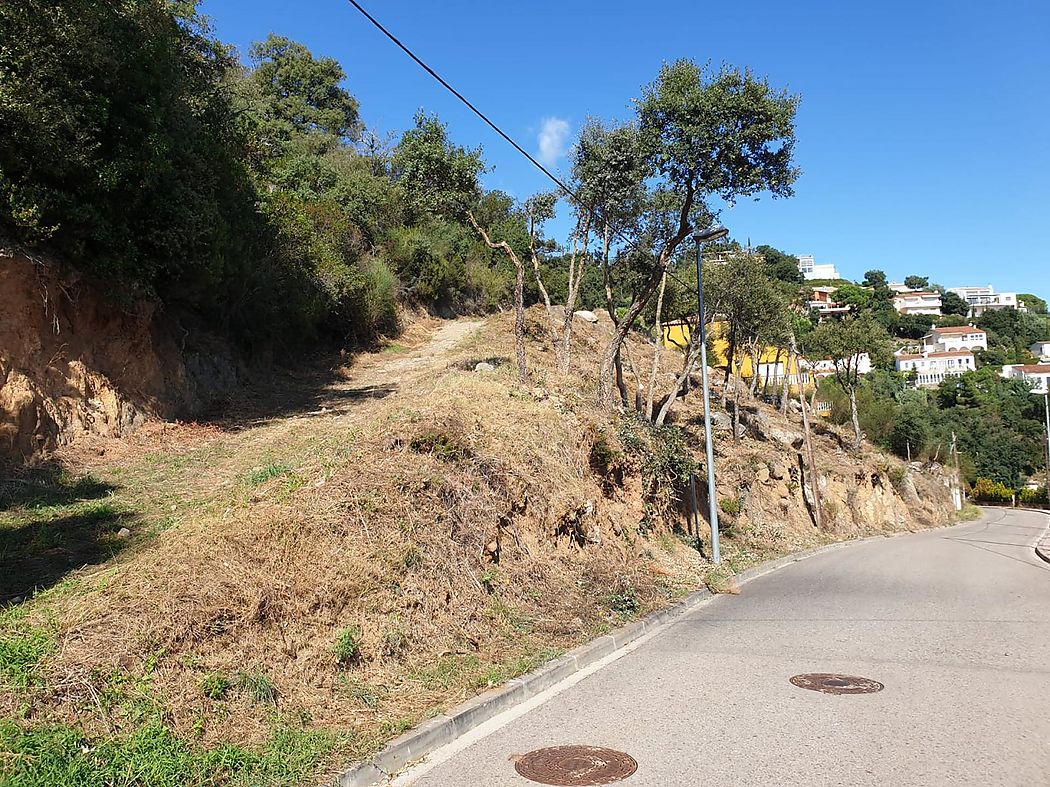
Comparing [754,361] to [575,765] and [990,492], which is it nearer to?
[575,765]

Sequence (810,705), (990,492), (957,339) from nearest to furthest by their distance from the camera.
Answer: (810,705) → (990,492) → (957,339)

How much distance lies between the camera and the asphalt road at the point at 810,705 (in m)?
4.87

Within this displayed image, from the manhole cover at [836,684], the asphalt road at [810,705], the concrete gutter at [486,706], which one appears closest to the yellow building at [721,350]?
the asphalt road at [810,705]

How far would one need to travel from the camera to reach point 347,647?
6.32 m

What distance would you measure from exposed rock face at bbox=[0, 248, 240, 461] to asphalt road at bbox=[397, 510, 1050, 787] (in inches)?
347

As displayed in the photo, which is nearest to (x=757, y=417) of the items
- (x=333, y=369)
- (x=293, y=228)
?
(x=333, y=369)

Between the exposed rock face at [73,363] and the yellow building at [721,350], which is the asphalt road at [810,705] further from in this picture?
the yellow building at [721,350]

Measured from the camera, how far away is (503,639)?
8.03 metres

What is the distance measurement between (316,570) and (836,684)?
5.02 metres

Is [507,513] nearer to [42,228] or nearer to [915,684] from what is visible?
[915,684]

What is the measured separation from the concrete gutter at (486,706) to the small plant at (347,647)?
1042mm

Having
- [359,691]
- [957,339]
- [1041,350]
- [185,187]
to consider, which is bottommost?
[359,691]

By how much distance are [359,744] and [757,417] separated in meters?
30.8

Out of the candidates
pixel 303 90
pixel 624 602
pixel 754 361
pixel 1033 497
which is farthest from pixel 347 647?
pixel 1033 497
